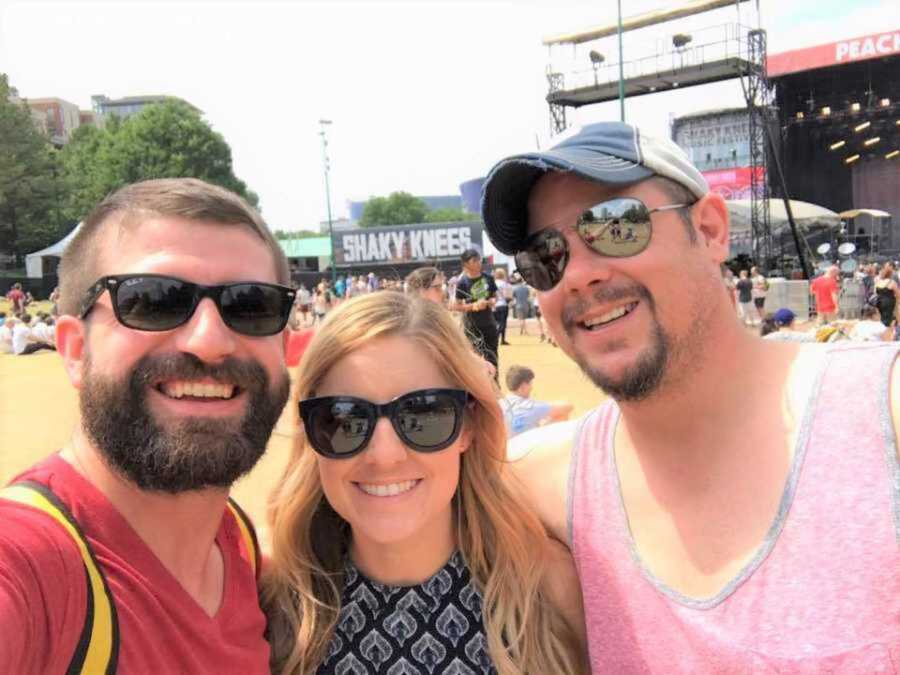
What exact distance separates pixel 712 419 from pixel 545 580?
2.05ft

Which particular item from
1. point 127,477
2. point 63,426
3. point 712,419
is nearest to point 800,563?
point 712,419

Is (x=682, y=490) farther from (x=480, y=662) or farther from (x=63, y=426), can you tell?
(x=63, y=426)

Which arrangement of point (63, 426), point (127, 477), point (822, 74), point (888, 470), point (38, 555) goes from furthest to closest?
point (822, 74), point (63, 426), point (127, 477), point (888, 470), point (38, 555)

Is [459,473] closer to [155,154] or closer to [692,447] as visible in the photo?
[692,447]

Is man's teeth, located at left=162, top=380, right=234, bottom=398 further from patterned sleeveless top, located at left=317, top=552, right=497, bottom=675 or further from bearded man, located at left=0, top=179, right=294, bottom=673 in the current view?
patterned sleeveless top, located at left=317, top=552, right=497, bottom=675

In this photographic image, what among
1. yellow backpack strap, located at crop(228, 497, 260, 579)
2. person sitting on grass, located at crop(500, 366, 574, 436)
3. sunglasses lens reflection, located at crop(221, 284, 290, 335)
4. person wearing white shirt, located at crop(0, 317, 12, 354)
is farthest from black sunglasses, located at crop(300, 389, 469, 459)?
person wearing white shirt, located at crop(0, 317, 12, 354)

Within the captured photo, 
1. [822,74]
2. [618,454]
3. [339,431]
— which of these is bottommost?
[618,454]

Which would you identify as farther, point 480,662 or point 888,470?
point 480,662

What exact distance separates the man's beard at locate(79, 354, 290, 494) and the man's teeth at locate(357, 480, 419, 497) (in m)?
0.35

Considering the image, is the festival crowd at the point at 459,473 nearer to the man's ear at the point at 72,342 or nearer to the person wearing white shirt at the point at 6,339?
the man's ear at the point at 72,342

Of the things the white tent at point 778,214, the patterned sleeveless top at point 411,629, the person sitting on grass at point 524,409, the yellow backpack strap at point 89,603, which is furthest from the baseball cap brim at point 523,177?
the white tent at point 778,214

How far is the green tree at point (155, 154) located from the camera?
40656mm

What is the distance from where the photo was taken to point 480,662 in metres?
1.79

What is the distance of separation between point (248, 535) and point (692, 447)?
125 cm
